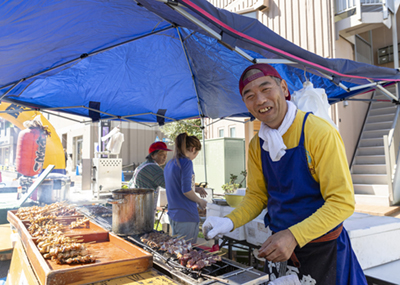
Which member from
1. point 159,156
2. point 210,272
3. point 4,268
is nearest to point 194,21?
point 210,272

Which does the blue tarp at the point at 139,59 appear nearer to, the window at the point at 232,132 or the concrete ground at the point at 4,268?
the concrete ground at the point at 4,268

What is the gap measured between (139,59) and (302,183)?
3273 millimetres

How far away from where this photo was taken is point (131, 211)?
85.7 inches

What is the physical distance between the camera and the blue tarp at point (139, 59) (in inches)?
85.4

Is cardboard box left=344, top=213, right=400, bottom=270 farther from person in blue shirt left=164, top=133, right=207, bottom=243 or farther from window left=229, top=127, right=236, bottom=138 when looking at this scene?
window left=229, top=127, right=236, bottom=138

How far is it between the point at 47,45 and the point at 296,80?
330 centimetres

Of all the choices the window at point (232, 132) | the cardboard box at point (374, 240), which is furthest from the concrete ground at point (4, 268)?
the window at point (232, 132)

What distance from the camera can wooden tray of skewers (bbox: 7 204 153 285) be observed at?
4.67 feet

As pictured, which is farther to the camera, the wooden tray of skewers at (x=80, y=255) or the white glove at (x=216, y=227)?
the white glove at (x=216, y=227)

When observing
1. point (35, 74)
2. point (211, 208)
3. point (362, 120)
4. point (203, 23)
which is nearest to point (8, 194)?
point (35, 74)

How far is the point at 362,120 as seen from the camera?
30.5ft

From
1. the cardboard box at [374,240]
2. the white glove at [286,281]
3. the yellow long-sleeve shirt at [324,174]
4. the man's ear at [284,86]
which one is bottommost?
the cardboard box at [374,240]

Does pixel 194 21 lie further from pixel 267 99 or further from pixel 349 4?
pixel 349 4

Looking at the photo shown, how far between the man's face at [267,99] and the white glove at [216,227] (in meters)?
0.72
